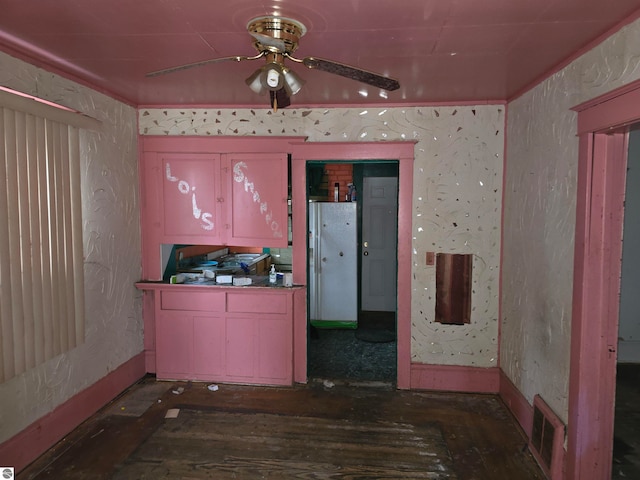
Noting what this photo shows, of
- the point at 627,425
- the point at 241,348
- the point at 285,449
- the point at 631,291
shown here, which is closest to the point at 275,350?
the point at 241,348

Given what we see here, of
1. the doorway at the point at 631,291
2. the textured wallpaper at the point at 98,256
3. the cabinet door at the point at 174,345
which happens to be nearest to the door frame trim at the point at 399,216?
the cabinet door at the point at 174,345

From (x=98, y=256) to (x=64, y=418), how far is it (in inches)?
44.2

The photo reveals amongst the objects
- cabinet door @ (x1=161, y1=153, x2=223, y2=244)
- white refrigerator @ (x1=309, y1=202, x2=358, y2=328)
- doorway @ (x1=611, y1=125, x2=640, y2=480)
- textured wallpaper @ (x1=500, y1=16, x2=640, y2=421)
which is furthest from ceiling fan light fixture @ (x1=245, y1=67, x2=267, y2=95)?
doorway @ (x1=611, y1=125, x2=640, y2=480)

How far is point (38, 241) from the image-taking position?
251 centimetres

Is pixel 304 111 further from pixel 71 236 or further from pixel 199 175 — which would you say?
pixel 71 236

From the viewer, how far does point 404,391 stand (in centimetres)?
354

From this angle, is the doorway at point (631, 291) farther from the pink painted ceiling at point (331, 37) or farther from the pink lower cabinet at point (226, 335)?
the pink lower cabinet at point (226, 335)

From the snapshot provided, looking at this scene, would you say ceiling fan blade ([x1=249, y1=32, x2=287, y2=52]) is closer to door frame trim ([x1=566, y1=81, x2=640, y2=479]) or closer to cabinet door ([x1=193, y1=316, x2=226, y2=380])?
door frame trim ([x1=566, y1=81, x2=640, y2=479])

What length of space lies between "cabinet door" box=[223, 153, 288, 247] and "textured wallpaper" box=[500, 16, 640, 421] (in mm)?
1841

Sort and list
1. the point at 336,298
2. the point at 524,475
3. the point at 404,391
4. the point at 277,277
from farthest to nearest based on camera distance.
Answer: the point at 336,298 → the point at 277,277 → the point at 404,391 → the point at 524,475

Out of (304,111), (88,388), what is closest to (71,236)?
(88,388)

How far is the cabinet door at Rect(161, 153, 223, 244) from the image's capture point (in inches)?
143

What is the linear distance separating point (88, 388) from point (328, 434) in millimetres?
1770

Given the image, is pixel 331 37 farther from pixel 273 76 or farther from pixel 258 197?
pixel 258 197
